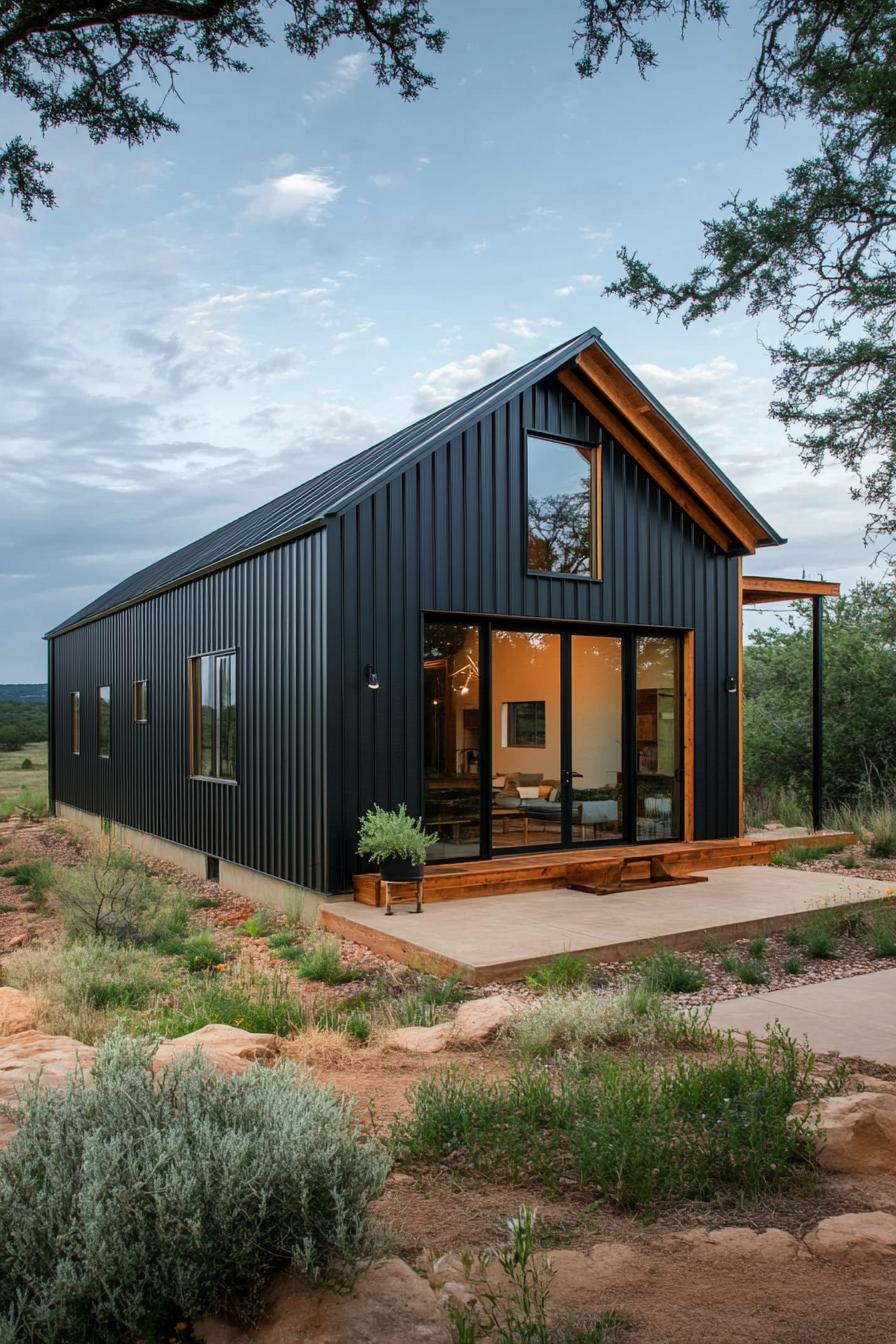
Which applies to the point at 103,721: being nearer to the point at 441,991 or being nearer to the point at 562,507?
the point at 562,507

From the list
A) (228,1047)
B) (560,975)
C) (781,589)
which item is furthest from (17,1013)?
(781,589)

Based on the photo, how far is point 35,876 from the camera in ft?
35.5

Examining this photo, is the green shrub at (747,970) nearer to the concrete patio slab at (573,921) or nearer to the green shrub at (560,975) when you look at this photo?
the concrete patio slab at (573,921)

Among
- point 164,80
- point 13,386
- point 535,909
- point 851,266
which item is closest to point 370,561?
point 535,909

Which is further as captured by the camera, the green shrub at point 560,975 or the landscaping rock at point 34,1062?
the green shrub at point 560,975

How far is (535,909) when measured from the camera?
8211mm

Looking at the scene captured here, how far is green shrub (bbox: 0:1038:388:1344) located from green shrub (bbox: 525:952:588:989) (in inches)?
140

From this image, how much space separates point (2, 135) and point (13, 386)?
1134 cm

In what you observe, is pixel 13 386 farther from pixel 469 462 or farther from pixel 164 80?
pixel 164 80

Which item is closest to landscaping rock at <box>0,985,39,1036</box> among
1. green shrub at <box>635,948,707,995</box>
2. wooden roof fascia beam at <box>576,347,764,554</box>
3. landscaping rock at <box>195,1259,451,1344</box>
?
landscaping rock at <box>195,1259,451,1344</box>

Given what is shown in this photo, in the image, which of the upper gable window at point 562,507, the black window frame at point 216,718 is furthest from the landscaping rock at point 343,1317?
the black window frame at point 216,718

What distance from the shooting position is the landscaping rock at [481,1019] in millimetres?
4609

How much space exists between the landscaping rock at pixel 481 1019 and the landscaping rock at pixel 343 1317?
7.77 ft

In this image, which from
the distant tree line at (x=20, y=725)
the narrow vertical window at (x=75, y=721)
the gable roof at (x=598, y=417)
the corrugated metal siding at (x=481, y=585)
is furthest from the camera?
the distant tree line at (x=20, y=725)
